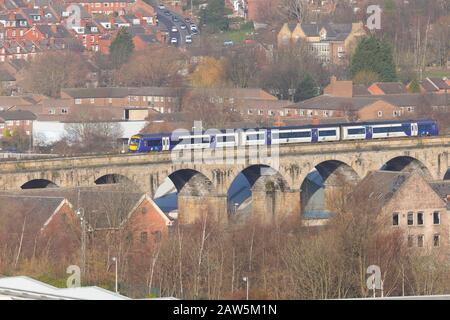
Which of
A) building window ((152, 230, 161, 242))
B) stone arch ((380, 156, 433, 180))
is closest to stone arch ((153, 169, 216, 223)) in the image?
stone arch ((380, 156, 433, 180))

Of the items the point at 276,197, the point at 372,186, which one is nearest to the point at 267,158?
the point at 276,197

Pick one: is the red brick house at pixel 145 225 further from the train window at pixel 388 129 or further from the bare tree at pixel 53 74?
the bare tree at pixel 53 74

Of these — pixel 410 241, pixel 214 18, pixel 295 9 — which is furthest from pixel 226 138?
pixel 295 9

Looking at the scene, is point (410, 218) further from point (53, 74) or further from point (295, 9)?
point (295, 9)

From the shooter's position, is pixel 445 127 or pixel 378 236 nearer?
pixel 378 236

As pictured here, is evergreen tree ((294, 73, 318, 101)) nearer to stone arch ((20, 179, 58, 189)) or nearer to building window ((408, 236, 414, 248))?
stone arch ((20, 179, 58, 189))

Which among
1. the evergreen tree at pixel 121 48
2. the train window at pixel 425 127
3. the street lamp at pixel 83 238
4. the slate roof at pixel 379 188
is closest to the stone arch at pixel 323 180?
the train window at pixel 425 127

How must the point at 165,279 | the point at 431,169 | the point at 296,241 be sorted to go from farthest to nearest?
the point at 431,169
the point at 296,241
the point at 165,279

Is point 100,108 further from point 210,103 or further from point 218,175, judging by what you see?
point 218,175
